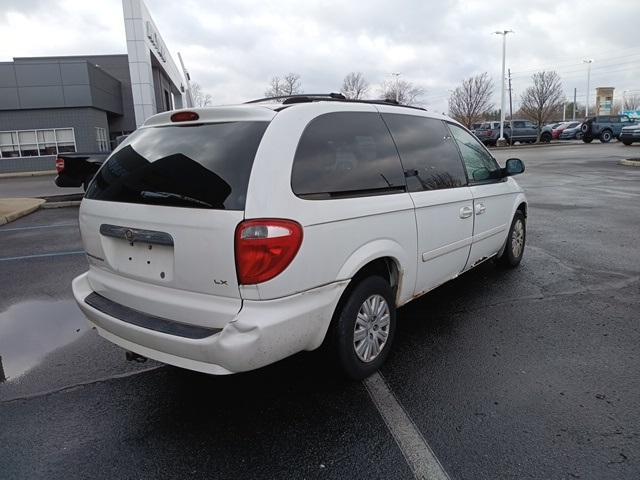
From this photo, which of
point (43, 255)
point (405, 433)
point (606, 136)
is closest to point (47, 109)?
point (43, 255)

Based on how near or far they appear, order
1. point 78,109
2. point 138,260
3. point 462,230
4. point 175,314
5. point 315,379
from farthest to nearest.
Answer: point 78,109, point 462,230, point 315,379, point 138,260, point 175,314

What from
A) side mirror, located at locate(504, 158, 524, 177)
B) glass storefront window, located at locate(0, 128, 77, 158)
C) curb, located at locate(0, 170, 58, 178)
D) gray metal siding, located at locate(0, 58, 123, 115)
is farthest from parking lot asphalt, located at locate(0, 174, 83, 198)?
side mirror, located at locate(504, 158, 524, 177)

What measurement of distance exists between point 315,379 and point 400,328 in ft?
3.69

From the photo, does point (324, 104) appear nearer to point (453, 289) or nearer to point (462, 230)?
point (462, 230)

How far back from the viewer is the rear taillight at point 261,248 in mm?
2414

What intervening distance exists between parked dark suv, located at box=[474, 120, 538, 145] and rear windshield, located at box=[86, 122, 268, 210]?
37337 mm

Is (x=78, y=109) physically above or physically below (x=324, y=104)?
above

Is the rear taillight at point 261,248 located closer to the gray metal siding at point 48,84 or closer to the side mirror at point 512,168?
the side mirror at point 512,168

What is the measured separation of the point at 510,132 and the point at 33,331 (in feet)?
133

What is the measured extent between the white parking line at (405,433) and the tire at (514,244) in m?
2.83

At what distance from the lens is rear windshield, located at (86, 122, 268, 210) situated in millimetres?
2537

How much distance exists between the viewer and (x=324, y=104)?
121 inches

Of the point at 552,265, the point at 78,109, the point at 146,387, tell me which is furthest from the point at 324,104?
the point at 78,109

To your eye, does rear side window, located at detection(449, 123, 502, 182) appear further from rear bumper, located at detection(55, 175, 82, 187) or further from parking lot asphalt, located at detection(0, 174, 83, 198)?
parking lot asphalt, located at detection(0, 174, 83, 198)
